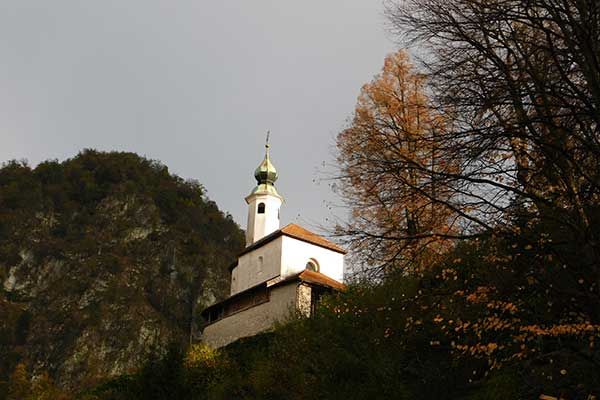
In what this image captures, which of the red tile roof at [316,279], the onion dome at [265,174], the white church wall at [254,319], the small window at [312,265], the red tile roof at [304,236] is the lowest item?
the white church wall at [254,319]

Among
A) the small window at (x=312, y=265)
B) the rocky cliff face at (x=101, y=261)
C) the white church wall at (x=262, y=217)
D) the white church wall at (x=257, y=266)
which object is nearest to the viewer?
the white church wall at (x=257, y=266)

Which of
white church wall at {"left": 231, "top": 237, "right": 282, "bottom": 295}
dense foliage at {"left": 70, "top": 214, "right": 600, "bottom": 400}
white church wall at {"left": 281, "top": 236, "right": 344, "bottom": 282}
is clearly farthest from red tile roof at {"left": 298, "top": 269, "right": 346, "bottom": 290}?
dense foliage at {"left": 70, "top": 214, "right": 600, "bottom": 400}

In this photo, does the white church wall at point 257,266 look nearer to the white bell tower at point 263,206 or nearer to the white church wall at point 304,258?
the white church wall at point 304,258

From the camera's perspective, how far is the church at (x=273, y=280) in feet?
105

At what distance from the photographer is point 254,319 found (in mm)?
34406

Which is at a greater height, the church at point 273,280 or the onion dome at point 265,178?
the onion dome at point 265,178

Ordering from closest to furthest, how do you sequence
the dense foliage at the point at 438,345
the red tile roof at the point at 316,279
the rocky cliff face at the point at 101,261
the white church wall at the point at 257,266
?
the dense foliage at the point at 438,345 → the red tile roof at the point at 316,279 → the white church wall at the point at 257,266 → the rocky cliff face at the point at 101,261

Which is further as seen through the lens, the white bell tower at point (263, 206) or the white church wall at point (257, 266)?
the white bell tower at point (263, 206)

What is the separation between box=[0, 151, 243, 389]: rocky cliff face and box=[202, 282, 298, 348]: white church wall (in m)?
27.9

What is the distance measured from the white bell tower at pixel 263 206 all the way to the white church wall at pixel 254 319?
7.60 m

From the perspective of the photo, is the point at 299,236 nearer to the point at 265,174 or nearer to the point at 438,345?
the point at 265,174

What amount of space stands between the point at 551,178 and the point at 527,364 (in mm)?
3215

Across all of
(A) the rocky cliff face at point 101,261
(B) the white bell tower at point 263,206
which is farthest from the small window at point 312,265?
(A) the rocky cliff face at point 101,261

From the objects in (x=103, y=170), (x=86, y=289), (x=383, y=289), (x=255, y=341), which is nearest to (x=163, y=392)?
(x=255, y=341)
